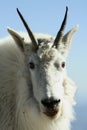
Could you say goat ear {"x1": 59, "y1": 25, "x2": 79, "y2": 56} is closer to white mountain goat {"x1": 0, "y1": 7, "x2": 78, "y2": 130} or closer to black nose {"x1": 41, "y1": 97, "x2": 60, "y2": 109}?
white mountain goat {"x1": 0, "y1": 7, "x2": 78, "y2": 130}

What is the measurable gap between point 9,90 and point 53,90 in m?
1.54

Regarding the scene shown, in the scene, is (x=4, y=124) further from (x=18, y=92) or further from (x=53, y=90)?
(x=53, y=90)

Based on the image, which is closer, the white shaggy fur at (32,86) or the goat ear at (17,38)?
the white shaggy fur at (32,86)

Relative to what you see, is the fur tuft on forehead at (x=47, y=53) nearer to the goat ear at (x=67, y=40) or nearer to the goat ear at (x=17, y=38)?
the goat ear at (x=67, y=40)

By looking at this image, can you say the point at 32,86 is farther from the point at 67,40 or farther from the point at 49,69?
the point at 67,40

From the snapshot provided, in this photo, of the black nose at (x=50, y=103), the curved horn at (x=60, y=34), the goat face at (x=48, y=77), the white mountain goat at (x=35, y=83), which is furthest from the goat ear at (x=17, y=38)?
the black nose at (x=50, y=103)

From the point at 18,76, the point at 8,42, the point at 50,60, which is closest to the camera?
the point at 50,60

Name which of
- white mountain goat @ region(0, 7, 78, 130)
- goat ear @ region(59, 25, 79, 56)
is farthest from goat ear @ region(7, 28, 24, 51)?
goat ear @ region(59, 25, 79, 56)

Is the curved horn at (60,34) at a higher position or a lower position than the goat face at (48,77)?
higher

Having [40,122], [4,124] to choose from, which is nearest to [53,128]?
[40,122]

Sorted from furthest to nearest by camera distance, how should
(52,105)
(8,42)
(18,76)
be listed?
(8,42)
(18,76)
(52,105)

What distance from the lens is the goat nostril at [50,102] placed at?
30.0 ft

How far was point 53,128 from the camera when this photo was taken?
10.1m

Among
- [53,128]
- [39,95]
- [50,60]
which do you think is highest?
[50,60]
